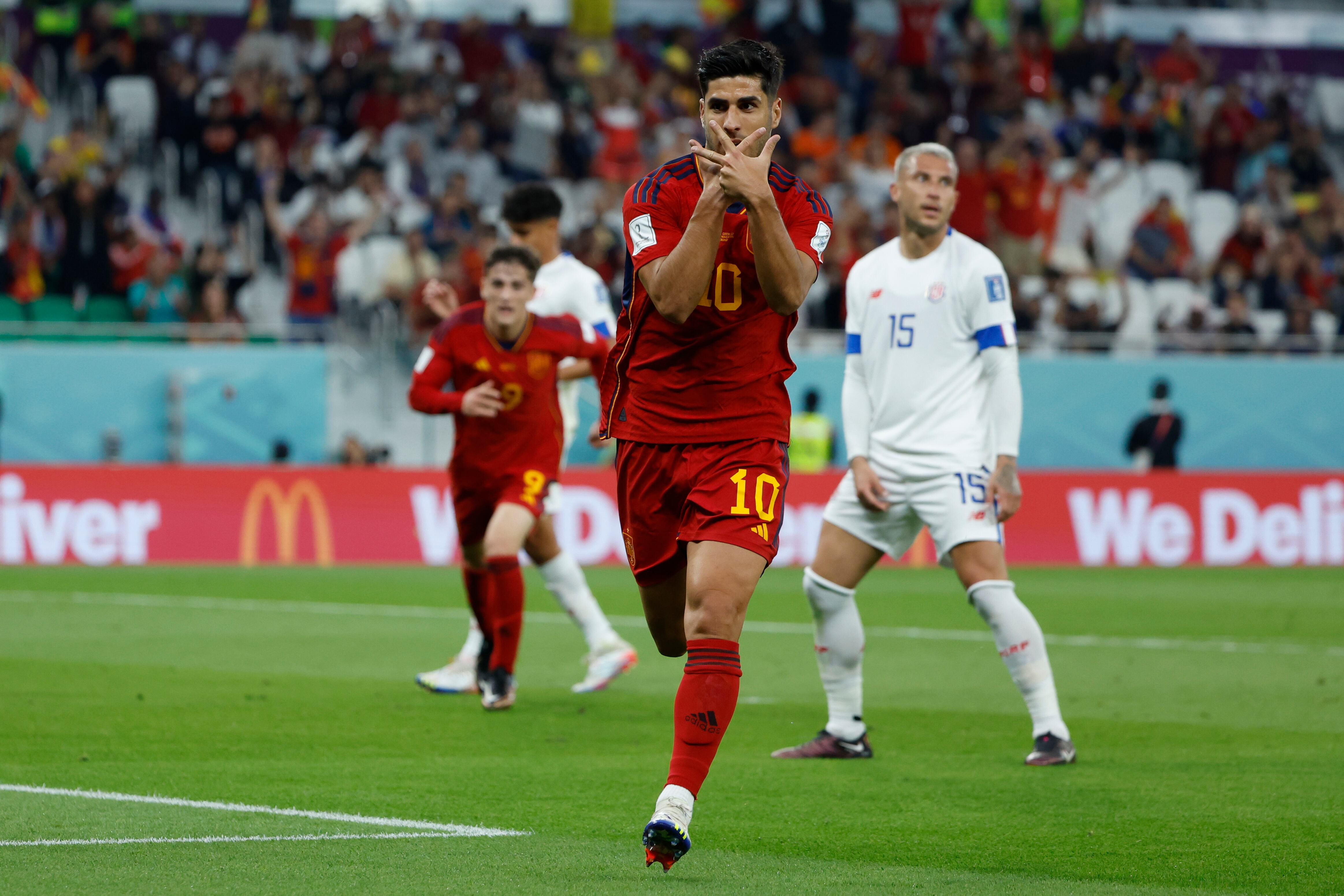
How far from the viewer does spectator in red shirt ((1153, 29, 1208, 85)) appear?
27.4 meters

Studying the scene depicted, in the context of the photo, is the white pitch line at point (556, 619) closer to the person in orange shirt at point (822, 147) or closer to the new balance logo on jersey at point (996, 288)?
the new balance logo on jersey at point (996, 288)

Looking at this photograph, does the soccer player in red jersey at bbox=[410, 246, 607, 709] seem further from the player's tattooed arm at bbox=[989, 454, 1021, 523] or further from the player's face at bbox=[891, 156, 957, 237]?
the player's tattooed arm at bbox=[989, 454, 1021, 523]

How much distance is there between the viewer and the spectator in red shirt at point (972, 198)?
75.3 feet

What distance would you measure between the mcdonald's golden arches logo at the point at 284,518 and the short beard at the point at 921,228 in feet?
36.8

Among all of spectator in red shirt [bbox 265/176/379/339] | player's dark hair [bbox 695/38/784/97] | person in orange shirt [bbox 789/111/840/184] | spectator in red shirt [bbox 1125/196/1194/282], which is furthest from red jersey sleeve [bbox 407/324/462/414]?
spectator in red shirt [bbox 1125/196/1194/282]

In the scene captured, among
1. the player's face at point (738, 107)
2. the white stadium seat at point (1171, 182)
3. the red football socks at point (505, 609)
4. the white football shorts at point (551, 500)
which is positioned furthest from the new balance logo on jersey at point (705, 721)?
the white stadium seat at point (1171, 182)

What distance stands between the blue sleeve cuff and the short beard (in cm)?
48

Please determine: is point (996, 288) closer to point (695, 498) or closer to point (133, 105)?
point (695, 498)

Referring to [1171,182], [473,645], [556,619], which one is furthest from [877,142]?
[473,645]

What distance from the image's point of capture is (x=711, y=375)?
5.68 metres

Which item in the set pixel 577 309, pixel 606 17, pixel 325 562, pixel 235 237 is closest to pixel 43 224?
pixel 235 237

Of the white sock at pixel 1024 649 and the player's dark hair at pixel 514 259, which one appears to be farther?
the player's dark hair at pixel 514 259

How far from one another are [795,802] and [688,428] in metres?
1.74

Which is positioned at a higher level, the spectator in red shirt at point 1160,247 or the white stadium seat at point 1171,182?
the white stadium seat at point 1171,182
